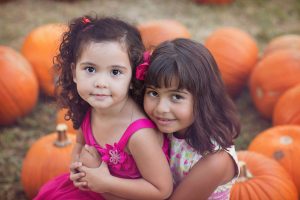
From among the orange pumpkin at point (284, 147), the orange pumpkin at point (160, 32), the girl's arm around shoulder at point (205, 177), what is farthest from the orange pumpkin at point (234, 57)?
the girl's arm around shoulder at point (205, 177)

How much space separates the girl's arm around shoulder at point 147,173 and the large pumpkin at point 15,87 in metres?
2.07

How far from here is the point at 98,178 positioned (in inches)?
82.9

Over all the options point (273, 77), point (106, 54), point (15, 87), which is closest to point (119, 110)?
point (106, 54)

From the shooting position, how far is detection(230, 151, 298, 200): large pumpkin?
2633 millimetres

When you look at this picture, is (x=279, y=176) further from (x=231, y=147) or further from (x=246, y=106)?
(x=246, y=106)

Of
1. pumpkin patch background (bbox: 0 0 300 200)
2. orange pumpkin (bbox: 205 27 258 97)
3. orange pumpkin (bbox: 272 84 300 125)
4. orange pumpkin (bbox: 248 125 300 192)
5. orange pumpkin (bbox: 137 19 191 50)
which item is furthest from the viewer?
orange pumpkin (bbox: 137 19 191 50)

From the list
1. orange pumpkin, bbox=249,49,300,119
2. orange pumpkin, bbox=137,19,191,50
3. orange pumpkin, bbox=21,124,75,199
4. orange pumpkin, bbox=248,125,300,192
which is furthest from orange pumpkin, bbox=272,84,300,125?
orange pumpkin, bbox=21,124,75,199

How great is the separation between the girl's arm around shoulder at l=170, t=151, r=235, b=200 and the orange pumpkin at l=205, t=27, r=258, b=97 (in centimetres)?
215

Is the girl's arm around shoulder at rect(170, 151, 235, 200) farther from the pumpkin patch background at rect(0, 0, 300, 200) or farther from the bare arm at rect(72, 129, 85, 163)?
the pumpkin patch background at rect(0, 0, 300, 200)

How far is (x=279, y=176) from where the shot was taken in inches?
109

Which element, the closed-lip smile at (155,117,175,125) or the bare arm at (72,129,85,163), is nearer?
the closed-lip smile at (155,117,175,125)

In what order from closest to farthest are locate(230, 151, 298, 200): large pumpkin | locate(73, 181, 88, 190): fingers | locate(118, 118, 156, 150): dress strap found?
locate(118, 118, 156, 150): dress strap < locate(73, 181, 88, 190): fingers < locate(230, 151, 298, 200): large pumpkin

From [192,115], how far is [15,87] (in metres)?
2.23

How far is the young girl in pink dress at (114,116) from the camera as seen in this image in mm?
1970
